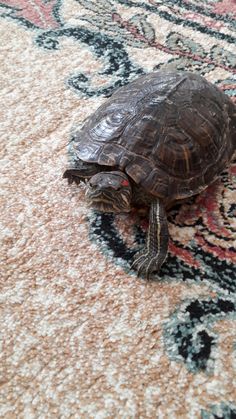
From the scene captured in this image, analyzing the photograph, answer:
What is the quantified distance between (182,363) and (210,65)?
3.12 feet

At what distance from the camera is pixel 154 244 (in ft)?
2.83

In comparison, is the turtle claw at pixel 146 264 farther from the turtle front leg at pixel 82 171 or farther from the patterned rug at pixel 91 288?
the turtle front leg at pixel 82 171

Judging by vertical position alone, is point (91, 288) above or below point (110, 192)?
below

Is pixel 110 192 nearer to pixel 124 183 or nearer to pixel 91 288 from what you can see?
pixel 124 183

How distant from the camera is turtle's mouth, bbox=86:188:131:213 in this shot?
2.86ft

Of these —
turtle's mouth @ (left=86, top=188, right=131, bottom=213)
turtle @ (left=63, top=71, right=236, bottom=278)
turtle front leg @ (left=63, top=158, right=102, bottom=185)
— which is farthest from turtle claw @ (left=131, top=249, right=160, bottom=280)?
turtle front leg @ (left=63, top=158, right=102, bottom=185)

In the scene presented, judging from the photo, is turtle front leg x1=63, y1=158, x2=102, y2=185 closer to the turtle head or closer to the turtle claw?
→ the turtle head

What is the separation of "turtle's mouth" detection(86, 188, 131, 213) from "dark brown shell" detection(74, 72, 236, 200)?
0.15 ft

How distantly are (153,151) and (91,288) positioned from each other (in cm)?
28

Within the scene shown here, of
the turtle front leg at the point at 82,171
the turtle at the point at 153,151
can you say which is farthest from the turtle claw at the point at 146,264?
the turtle front leg at the point at 82,171

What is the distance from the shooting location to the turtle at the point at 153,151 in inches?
34.6

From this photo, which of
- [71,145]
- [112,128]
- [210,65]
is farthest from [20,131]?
[210,65]

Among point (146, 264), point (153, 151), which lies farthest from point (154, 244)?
point (153, 151)

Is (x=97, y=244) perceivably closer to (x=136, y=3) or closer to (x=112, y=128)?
(x=112, y=128)
